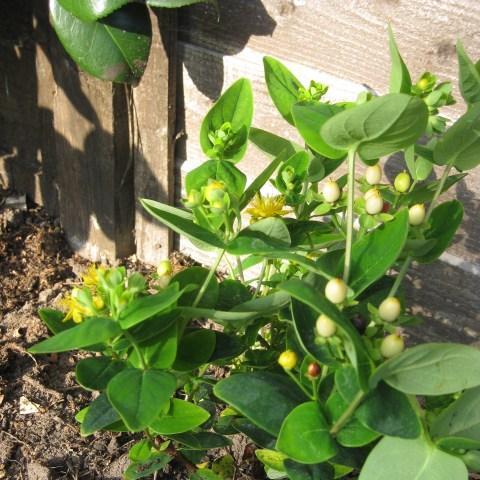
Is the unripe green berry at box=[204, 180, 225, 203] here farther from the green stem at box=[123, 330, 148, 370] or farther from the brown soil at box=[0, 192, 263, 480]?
the brown soil at box=[0, 192, 263, 480]

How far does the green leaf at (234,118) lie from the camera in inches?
37.1

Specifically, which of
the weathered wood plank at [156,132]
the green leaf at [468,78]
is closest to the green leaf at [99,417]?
the green leaf at [468,78]

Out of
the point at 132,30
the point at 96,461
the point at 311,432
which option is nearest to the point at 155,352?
the point at 311,432

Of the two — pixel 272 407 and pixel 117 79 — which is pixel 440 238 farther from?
pixel 117 79

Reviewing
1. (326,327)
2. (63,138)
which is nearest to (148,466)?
(326,327)

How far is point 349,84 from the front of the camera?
1293 millimetres

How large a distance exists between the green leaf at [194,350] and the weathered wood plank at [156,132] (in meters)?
Answer: 0.73

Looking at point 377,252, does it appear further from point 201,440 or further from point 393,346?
point 201,440

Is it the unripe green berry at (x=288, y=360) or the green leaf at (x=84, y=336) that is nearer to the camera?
the green leaf at (x=84, y=336)

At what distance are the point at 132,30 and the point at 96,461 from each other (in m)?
0.76

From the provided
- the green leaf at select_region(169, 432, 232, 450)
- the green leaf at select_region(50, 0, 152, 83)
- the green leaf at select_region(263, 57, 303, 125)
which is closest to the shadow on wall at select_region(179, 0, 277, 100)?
the green leaf at select_region(50, 0, 152, 83)

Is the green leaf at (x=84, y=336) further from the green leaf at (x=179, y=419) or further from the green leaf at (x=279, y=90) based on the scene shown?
the green leaf at (x=279, y=90)

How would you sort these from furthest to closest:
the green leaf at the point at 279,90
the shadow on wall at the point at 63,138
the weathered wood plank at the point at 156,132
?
the shadow on wall at the point at 63,138, the weathered wood plank at the point at 156,132, the green leaf at the point at 279,90

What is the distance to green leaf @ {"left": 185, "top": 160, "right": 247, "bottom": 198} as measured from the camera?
2.95ft
